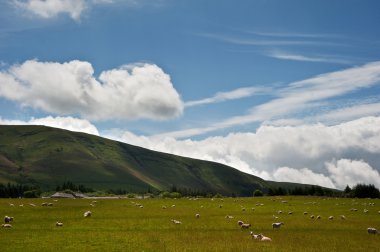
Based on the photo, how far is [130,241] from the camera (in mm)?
30594

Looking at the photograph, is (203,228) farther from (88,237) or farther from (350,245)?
(350,245)

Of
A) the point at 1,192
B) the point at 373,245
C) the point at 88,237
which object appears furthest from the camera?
the point at 1,192

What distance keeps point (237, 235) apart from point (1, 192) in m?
160

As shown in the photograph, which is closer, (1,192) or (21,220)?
(21,220)

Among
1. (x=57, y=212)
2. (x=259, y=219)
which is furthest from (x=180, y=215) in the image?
(x=57, y=212)

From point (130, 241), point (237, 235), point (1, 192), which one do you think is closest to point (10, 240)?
point (130, 241)

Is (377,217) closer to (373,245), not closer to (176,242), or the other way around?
(373,245)

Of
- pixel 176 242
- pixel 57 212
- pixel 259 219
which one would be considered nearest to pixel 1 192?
pixel 57 212

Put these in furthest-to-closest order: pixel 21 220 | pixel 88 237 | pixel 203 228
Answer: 1. pixel 21 220
2. pixel 203 228
3. pixel 88 237

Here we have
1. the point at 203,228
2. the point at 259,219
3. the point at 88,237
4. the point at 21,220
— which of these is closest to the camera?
the point at 88,237

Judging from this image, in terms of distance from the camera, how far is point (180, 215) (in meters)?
53.2

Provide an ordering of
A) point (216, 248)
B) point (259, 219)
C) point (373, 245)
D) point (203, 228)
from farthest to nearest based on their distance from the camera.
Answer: point (259, 219), point (203, 228), point (373, 245), point (216, 248)

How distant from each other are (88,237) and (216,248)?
11.3 metres

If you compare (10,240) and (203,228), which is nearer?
(10,240)
